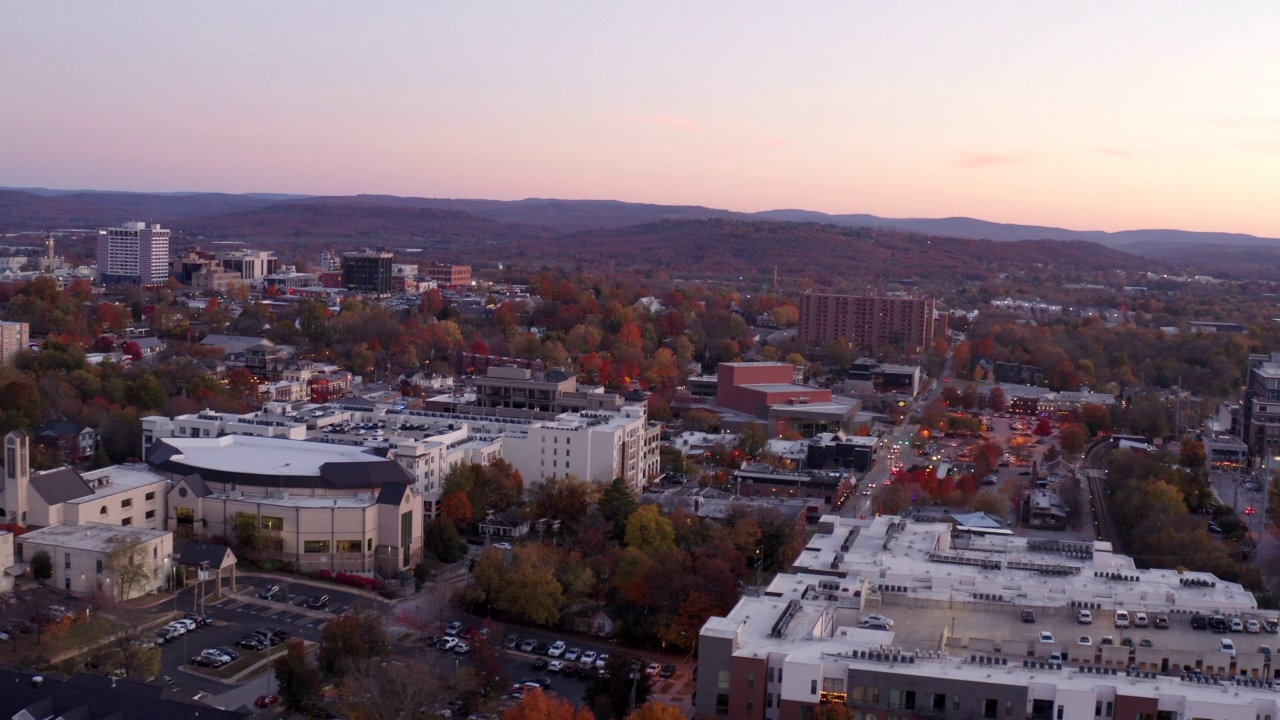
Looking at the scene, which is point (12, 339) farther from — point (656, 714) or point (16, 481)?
point (656, 714)

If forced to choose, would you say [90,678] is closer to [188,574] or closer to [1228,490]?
[188,574]

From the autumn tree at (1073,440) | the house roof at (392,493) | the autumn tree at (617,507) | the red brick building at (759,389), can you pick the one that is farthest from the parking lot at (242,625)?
the autumn tree at (1073,440)

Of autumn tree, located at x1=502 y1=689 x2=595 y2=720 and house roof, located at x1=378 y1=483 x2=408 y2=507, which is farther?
house roof, located at x1=378 y1=483 x2=408 y2=507

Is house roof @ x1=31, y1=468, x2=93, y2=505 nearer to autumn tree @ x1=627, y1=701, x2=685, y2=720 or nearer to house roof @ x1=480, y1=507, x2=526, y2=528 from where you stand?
house roof @ x1=480, y1=507, x2=526, y2=528

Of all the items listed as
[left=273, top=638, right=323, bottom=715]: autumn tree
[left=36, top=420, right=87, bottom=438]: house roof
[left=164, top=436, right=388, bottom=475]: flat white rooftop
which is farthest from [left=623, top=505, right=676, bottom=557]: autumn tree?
[left=36, top=420, right=87, bottom=438]: house roof

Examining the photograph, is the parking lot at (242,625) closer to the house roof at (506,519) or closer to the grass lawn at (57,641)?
the grass lawn at (57,641)
